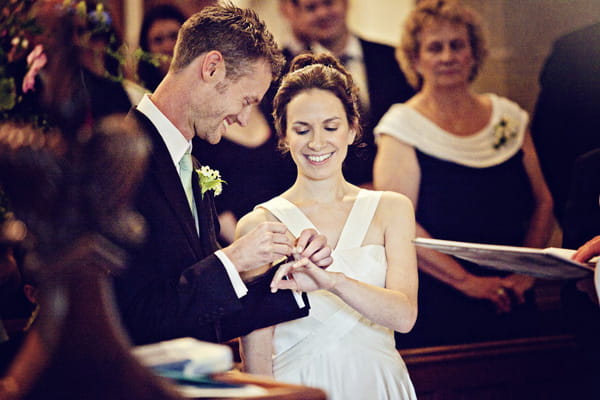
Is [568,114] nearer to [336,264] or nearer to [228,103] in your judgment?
[336,264]

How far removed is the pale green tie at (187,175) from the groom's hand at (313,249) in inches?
13.9

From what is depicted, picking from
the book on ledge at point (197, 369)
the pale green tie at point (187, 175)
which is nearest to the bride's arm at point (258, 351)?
the pale green tie at point (187, 175)

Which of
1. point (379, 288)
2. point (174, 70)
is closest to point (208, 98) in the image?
point (174, 70)

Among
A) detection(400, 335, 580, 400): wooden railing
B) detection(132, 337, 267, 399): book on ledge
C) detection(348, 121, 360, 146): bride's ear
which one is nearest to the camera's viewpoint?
detection(132, 337, 267, 399): book on ledge

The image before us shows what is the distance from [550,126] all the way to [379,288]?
1.96m

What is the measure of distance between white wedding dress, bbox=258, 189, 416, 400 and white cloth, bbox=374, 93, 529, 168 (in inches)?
40.5

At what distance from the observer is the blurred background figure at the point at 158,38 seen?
128 inches

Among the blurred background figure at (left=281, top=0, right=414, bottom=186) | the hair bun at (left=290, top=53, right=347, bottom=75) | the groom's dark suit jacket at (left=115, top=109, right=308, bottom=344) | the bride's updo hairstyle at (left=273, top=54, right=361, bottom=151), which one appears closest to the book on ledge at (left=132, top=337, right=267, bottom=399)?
the groom's dark suit jacket at (left=115, top=109, right=308, bottom=344)

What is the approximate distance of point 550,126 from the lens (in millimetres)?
3992

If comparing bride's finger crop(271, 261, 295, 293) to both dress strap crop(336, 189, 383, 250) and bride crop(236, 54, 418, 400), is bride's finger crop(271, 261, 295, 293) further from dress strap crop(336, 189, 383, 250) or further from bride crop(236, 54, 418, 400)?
dress strap crop(336, 189, 383, 250)

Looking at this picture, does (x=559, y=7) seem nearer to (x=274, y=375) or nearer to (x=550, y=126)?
(x=550, y=126)

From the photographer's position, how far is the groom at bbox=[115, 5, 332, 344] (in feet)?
7.00

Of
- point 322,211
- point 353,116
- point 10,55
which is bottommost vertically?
point 322,211

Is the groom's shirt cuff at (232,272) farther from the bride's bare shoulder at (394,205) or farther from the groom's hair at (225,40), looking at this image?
the bride's bare shoulder at (394,205)
